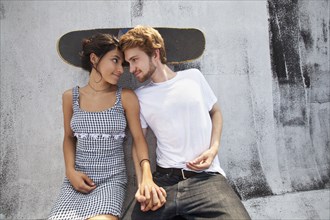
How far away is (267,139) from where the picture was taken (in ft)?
8.68

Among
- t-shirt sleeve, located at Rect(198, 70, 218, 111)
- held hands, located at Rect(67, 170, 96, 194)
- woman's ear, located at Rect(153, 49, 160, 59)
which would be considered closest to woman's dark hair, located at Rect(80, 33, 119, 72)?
woman's ear, located at Rect(153, 49, 160, 59)

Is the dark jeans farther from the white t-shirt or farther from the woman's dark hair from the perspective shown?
the woman's dark hair

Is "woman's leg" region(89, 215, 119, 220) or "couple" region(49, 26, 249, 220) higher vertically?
"couple" region(49, 26, 249, 220)

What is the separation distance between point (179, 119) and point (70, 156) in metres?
0.82

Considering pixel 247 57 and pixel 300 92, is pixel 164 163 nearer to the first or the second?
pixel 247 57

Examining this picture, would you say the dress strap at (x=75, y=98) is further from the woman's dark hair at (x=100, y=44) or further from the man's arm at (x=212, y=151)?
the man's arm at (x=212, y=151)

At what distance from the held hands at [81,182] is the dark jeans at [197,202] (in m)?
0.30

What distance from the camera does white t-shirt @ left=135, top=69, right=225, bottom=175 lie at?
1.97 metres

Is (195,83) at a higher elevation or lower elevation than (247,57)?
lower

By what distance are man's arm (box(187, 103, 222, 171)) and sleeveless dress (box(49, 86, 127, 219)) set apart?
510 mm

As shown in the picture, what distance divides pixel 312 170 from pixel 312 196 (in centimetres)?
23

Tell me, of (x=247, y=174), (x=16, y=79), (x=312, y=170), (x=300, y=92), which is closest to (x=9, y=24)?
(x=16, y=79)

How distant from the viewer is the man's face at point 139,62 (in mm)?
1968

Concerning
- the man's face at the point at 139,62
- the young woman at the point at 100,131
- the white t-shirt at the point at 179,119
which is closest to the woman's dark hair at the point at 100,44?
the young woman at the point at 100,131
